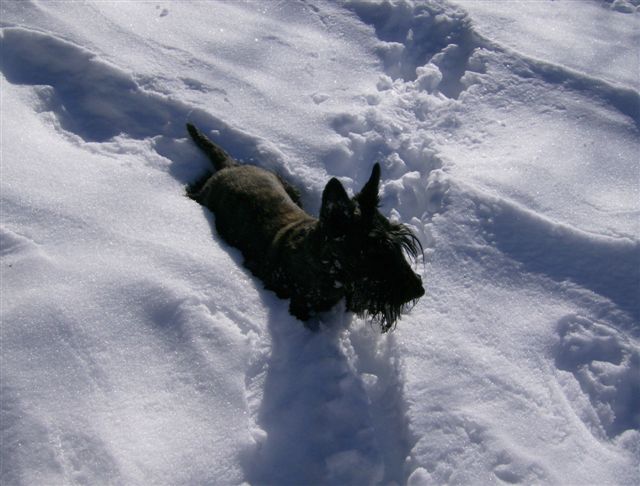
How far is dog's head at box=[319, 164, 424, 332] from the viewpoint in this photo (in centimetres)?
310

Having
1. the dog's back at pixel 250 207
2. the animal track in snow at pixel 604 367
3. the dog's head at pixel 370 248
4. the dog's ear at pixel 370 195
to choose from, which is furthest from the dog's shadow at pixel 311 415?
the animal track in snow at pixel 604 367

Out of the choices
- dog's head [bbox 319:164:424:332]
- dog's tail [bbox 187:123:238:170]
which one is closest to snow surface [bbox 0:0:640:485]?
dog's tail [bbox 187:123:238:170]

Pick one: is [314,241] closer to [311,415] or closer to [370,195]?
[370,195]

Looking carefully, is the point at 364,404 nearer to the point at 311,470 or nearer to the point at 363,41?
the point at 311,470

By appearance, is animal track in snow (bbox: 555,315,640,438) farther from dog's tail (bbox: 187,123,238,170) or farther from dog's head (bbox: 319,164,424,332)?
dog's tail (bbox: 187,123,238,170)

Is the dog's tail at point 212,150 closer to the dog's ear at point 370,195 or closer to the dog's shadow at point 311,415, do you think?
the dog's shadow at point 311,415

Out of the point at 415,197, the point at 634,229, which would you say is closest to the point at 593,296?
the point at 634,229

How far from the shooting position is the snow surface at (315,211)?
2943 millimetres

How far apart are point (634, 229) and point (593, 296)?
27.4 inches

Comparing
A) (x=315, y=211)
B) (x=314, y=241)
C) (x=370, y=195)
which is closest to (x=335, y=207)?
(x=370, y=195)

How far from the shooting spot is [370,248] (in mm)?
3154

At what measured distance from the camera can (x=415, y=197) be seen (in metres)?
4.43

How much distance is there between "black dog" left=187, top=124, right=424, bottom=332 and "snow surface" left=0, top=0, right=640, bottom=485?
15 centimetres

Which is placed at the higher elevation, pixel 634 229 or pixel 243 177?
pixel 634 229
